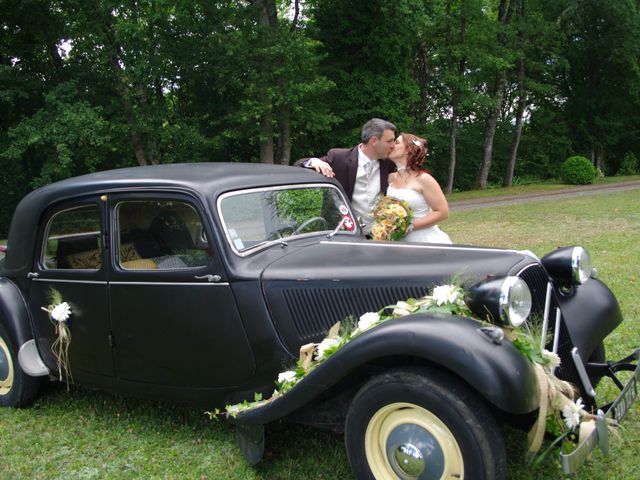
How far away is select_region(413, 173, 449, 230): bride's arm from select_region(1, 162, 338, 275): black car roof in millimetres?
782

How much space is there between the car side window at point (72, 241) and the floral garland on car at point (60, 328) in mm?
239

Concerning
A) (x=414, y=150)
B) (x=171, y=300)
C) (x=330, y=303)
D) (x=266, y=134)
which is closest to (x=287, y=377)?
(x=330, y=303)

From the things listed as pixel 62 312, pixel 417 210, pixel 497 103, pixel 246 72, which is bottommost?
pixel 62 312

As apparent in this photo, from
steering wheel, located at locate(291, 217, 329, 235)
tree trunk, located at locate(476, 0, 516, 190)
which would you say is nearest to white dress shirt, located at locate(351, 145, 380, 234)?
steering wheel, located at locate(291, 217, 329, 235)

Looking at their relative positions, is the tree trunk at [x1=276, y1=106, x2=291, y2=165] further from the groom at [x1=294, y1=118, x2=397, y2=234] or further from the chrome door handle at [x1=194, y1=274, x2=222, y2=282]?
the chrome door handle at [x1=194, y1=274, x2=222, y2=282]

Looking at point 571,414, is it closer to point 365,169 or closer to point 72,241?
point 365,169

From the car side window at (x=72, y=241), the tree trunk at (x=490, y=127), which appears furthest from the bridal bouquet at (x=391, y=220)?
the tree trunk at (x=490, y=127)

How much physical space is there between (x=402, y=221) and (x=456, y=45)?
20.0m

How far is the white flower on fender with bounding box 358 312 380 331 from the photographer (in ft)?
8.83

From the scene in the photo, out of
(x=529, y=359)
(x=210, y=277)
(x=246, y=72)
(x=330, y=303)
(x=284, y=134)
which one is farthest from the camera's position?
Result: (x=284, y=134)

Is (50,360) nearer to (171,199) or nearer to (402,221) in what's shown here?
(171,199)

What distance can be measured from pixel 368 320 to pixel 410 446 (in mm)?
604

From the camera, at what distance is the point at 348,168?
4.72 metres

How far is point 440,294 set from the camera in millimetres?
2602
